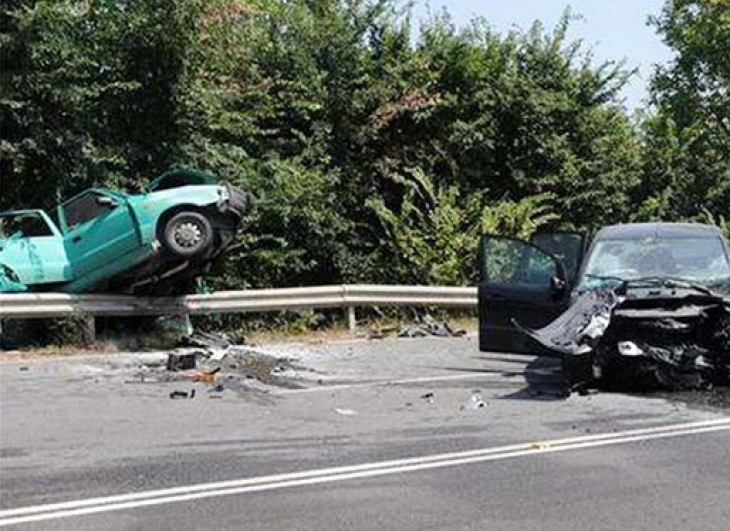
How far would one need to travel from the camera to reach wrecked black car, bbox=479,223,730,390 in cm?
1038

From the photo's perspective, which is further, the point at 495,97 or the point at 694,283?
the point at 495,97

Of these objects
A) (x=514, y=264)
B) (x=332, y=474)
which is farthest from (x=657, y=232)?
(x=332, y=474)

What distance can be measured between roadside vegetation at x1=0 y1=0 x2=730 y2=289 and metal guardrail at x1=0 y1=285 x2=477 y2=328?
182 cm

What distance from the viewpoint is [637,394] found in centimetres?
1038

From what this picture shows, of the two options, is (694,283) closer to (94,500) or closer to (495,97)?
(94,500)

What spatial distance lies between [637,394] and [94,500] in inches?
223

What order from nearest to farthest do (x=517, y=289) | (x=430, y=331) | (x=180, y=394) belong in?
(x=180, y=394)
(x=517, y=289)
(x=430, y=331)

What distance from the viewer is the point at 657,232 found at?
39.7 feet

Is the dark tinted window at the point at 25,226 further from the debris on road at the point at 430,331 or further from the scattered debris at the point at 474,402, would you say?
the scattered debris at the point at 474,402

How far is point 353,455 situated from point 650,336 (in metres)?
3.94

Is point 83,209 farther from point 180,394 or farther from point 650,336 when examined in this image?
point 650,336

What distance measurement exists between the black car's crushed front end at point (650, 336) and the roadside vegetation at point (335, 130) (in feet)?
27.1

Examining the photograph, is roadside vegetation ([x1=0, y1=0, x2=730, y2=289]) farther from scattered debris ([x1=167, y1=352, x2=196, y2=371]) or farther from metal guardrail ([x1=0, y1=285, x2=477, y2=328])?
scattered debris ([x1=167, y1=352, x2=196, y2=371])

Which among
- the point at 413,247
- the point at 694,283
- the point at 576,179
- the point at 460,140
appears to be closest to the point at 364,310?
the point at 413,247
